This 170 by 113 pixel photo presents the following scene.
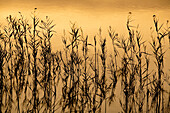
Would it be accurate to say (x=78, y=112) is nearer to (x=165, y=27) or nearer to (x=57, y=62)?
(x=57, y=62)

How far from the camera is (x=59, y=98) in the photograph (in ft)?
10.8

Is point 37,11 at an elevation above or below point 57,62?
above

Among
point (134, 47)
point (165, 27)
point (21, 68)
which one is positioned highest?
point (165, 27)

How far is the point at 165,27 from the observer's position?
10.9 feet

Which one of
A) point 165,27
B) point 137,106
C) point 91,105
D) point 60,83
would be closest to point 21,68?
point 60,83

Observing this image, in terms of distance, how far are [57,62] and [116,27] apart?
0.95 metres

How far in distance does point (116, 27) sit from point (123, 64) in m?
0.54

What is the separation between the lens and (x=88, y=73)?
129 inches

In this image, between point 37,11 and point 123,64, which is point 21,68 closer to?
point 37,11

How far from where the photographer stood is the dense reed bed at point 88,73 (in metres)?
3.26

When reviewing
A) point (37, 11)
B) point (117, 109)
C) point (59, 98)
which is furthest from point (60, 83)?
point (37, 11)

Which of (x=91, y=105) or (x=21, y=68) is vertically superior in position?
(x=21, y=68)

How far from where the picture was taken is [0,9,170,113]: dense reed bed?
326 cm

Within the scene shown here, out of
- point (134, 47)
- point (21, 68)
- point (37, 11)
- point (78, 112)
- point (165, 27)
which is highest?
point (37, 11)
